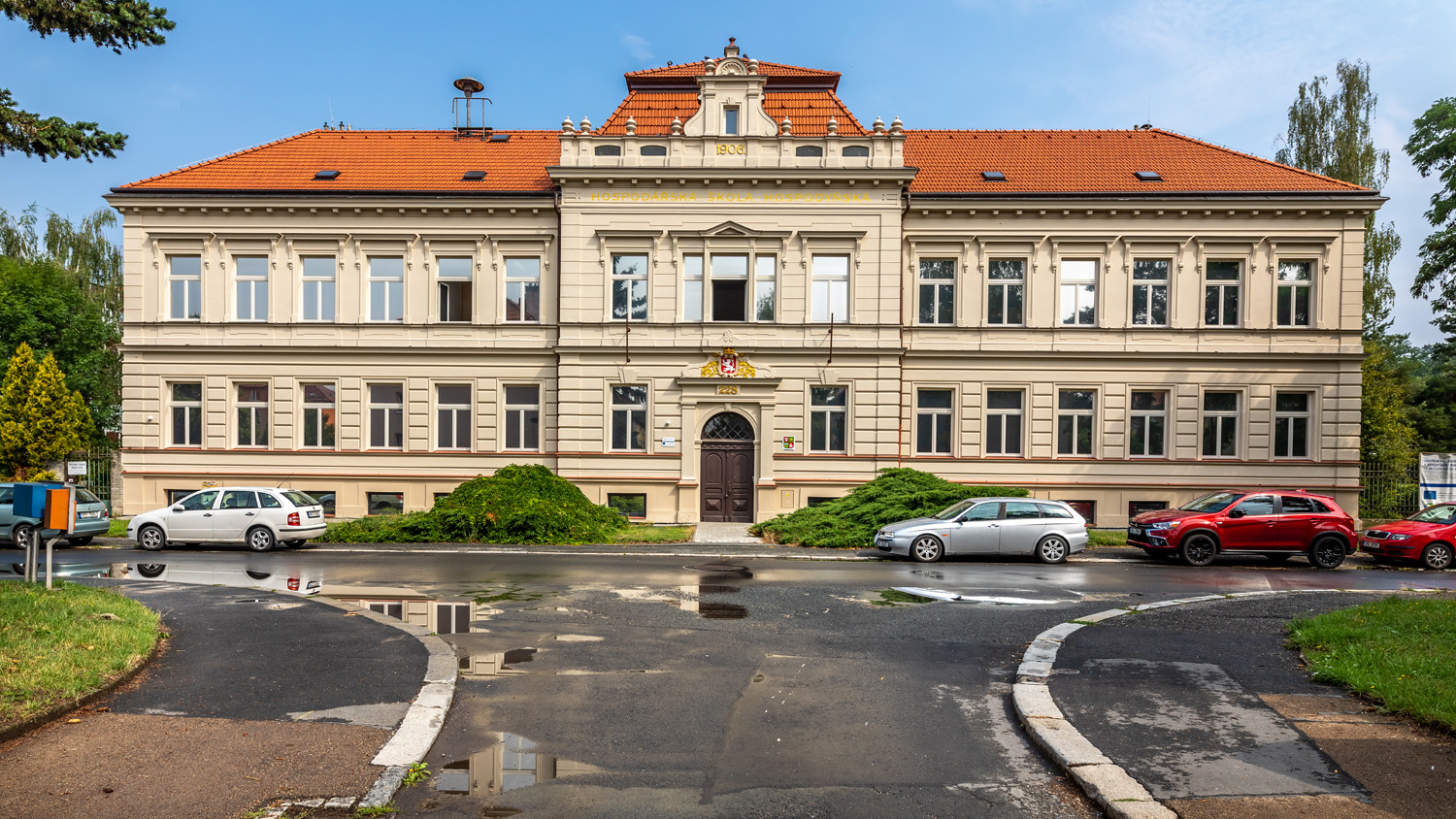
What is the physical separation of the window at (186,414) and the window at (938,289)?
72.8ft

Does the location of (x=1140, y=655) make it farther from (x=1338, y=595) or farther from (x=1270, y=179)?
(x=1270, y=179)

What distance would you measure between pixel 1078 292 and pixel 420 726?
23.6m

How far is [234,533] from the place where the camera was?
1798 centimetres

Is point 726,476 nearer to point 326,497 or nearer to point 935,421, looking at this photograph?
point 935,421

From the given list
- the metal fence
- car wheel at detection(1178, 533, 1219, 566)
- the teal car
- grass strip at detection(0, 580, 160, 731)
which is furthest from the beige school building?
grass strip at detection(0, 580, 160, 731)

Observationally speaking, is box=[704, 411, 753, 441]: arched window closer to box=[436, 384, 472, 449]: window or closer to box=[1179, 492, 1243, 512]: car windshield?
box=[436, 384, 472, 449]: window

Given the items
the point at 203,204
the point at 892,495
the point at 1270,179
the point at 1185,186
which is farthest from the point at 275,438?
the point at 1270,179

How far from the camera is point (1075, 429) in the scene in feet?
81.6

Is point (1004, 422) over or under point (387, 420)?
over

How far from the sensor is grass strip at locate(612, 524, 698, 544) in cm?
2023

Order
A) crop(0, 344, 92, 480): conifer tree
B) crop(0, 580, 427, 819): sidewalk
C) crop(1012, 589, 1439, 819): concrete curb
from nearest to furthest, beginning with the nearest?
crop(1012, 589, 1439, 819): concrete curb → crop(0, 580, 427, 819): sidewalk → crop(0, 344, 92, 480): conifer tree

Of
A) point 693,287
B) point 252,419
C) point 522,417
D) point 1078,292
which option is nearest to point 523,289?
point 522,417

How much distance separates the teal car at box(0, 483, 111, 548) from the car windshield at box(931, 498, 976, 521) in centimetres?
1863

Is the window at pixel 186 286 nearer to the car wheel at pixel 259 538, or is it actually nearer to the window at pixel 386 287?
the window at pixel 386 287
